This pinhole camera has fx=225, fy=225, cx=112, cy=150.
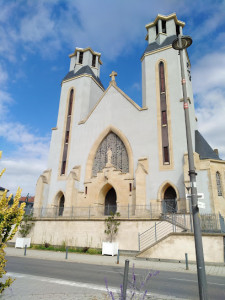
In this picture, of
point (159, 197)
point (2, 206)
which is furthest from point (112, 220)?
point (2, 206)

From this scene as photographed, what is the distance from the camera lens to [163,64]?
85.0 ft

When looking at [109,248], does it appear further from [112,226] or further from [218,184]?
[218,184]

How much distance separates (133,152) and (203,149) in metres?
6.83

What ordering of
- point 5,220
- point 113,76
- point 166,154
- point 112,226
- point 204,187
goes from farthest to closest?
1. point 113,76
2. point 166,154
3. point 204,187
4. point 112,226
5. point 5,220

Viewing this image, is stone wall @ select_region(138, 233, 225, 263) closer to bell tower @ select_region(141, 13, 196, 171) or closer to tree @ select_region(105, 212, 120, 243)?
tree @ select_region(105, 212, 120, 243)

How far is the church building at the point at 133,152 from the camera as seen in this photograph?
66.6 ft

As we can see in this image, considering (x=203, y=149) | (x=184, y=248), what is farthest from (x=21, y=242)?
(x=203, y=149)

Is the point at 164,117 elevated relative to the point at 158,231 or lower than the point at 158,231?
elevated

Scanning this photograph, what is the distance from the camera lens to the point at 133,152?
23562 millimetres

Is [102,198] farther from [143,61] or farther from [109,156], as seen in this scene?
[143,61]

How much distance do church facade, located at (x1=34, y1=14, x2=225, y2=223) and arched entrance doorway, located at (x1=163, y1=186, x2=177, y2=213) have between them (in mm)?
92

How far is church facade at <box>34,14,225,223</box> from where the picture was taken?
66.7 ft

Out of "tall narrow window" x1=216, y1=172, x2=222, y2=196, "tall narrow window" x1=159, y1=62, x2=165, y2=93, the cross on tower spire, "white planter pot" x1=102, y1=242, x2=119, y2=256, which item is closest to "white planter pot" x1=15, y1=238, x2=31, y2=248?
"white planter pot" x1=102, y1=242, x2=119, y2=256

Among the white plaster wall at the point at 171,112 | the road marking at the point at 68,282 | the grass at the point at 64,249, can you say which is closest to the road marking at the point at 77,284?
the road marking at the point at 68,282
